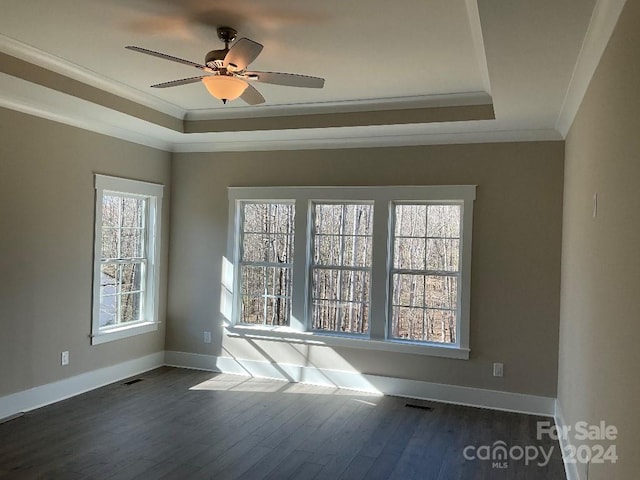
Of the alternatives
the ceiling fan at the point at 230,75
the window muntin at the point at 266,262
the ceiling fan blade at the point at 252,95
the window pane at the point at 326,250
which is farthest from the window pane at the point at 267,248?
the ceiling fan at the point at 230,75

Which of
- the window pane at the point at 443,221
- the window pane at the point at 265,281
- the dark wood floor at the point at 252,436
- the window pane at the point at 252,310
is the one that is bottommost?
the dark wood floor at the point at 252,436

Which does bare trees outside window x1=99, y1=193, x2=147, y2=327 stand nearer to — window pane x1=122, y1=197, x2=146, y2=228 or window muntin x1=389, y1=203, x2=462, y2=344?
window pane x1=122, y1=197, x2=146, y2=228

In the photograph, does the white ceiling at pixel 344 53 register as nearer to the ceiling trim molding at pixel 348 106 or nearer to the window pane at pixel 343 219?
the ceiling trim molding at pixel 348 106

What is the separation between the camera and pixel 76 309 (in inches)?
192

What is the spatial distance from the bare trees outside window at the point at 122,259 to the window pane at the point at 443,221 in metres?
3.11

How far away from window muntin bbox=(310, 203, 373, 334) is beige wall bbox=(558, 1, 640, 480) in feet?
7.21

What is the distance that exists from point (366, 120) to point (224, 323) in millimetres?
2756

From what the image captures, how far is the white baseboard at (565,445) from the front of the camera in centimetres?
310

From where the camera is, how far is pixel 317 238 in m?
5.62

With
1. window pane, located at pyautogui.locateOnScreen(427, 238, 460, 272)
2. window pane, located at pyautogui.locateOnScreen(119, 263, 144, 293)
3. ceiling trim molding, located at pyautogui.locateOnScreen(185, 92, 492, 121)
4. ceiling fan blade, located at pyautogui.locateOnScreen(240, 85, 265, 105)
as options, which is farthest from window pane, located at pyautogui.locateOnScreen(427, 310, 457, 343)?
window pane, located at pyautogui.locateOnScreen(119, 263, 144, 293)

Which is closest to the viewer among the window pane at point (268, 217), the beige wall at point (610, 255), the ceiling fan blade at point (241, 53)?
the beige wall at point (610, 255)

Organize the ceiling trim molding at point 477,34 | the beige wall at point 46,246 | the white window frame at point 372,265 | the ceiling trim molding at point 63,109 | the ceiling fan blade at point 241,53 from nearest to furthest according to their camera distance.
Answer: the ceiling trim molding at point 477,34 < the ceiling fan blade at point 241,53 < the ceiling trim molding at point 63,109 < the beige wall at point 46,246 < the white window frame at point 372,265

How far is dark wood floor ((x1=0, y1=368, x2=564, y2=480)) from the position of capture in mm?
3490

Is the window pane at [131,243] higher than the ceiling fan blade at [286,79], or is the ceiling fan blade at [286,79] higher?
the ceiling fan blade at [286,79]
